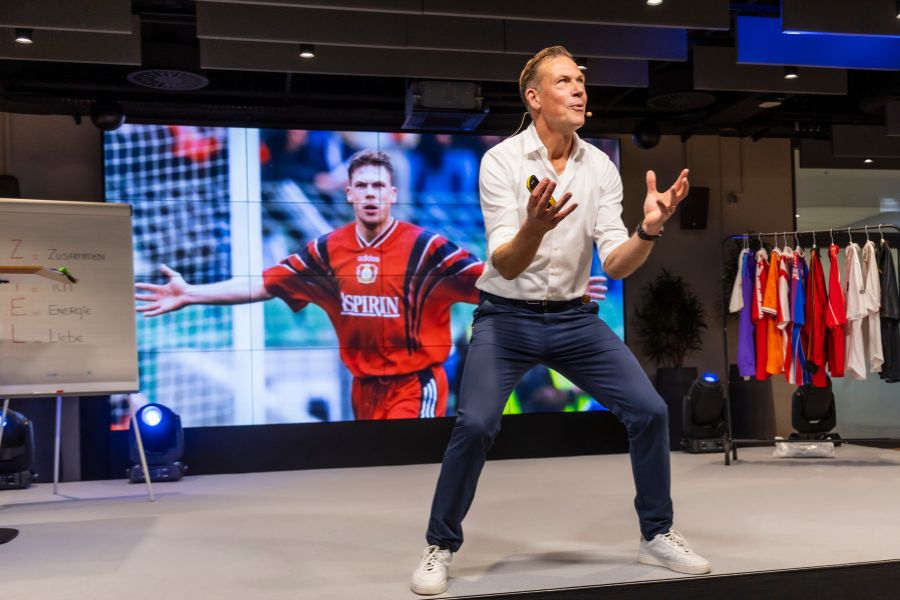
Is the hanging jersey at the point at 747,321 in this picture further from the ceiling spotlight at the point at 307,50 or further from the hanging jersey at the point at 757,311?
the ceiling spotlight at the point at 307,50

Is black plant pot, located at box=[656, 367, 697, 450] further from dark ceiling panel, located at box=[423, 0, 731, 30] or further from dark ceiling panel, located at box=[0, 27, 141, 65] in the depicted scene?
dark ceiling panel, located at box=[0, 27, 141, 65]

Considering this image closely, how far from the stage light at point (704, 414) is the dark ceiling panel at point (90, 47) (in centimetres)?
488

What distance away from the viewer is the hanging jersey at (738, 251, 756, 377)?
245 inches

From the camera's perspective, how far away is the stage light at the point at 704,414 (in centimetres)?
680

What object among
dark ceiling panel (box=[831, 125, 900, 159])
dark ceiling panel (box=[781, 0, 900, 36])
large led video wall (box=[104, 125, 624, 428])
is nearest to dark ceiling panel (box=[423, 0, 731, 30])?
dark ceiling panel (box=[781, 0, 900, 36])

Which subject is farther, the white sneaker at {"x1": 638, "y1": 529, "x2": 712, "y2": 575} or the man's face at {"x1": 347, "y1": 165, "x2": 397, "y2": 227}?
the man's face at {"x1": 347, "y1": 165, "x2": 397, "y2": 227}

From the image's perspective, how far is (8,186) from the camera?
21.4 ft

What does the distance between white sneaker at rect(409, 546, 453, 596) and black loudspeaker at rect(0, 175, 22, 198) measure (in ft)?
17.4

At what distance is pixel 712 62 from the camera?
634 cm

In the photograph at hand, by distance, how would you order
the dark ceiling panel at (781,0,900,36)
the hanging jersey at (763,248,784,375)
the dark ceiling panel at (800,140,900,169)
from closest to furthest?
the dark ceiling panel at (781,0,900,36) → the hanging jersey at (763,248,784,375) → the dark ceiling panel at (800,140,900,169)

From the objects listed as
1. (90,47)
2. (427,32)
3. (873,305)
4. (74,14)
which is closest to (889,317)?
(873,305)

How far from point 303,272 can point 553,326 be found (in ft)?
14.4

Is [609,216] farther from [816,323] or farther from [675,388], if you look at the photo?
[675,388]

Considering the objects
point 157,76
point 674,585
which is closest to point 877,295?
point 674,585
